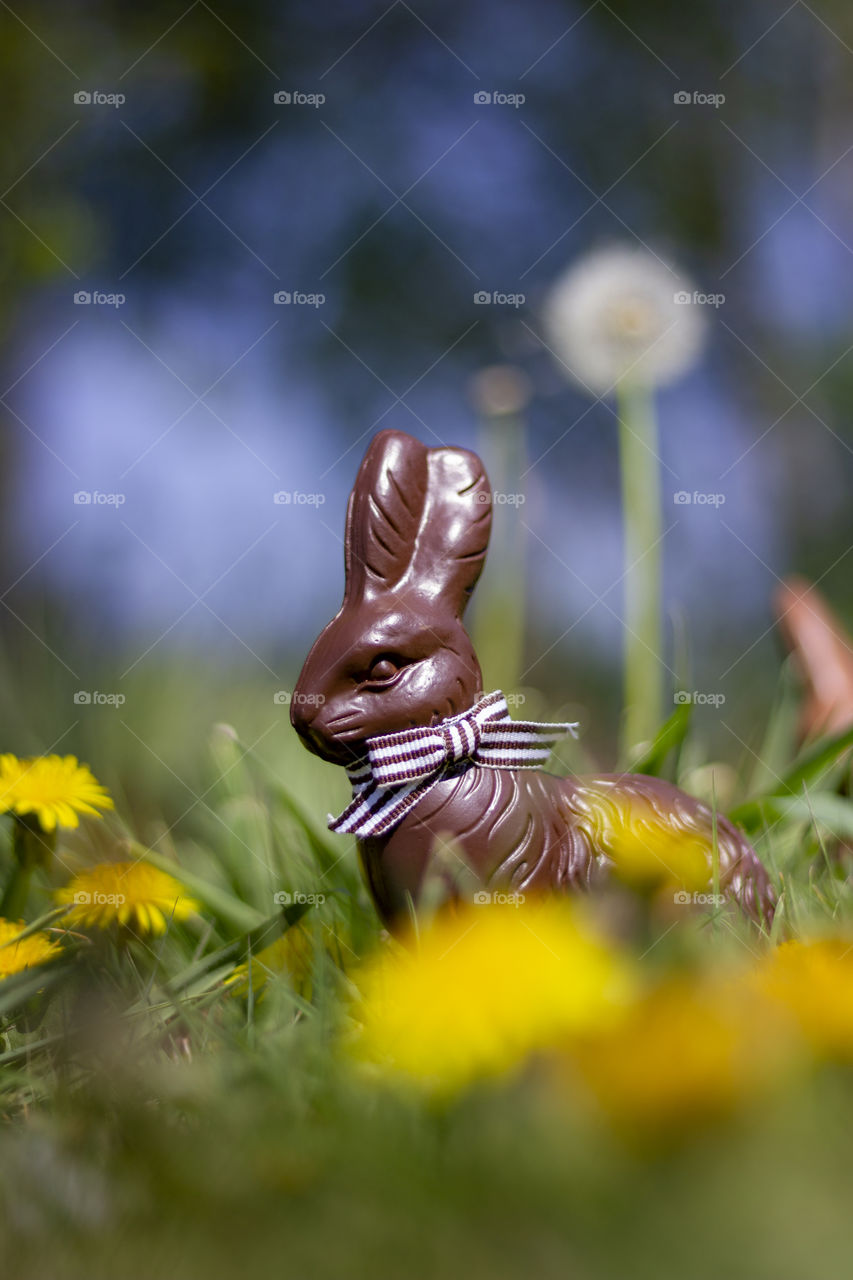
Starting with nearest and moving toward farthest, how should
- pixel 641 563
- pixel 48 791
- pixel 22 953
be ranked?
1. pixel 22 953
2. pixel 48 791
3. pixel 641 563

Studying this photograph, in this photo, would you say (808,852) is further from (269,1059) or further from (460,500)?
(269,1059)

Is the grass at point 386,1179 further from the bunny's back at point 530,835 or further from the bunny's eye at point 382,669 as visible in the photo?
the bunny's eye at point 382,669

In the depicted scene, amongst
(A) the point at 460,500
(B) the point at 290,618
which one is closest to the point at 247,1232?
(A) the point at 460,500

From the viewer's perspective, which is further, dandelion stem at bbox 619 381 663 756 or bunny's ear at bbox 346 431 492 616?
dandelion stem at bbox 619 381 663 756

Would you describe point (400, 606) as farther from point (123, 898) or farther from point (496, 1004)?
point (496, 1004)

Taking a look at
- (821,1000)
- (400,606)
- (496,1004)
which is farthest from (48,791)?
(821,1000)

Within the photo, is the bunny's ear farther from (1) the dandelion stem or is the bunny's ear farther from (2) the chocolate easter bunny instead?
(1) the dandelion stem

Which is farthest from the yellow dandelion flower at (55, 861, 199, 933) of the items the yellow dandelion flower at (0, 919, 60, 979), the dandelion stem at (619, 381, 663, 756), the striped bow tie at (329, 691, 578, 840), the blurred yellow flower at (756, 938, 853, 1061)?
the dandelion stem at (619, 381, 663, 756)
